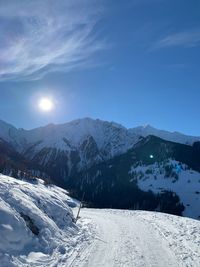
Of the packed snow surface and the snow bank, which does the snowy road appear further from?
the snow bank

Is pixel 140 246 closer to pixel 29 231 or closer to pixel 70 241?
pixel 70 241

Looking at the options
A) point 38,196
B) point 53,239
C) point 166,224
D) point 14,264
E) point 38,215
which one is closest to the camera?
point 14,264

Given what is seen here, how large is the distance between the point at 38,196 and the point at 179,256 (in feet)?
45.5

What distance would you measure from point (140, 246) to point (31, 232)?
7.94 m

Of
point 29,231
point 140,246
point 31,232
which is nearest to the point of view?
point 29,231

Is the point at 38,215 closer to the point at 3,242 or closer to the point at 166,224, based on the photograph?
the point at 3,242

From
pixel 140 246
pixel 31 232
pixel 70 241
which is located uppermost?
pixel 31 232

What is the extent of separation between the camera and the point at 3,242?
21.2 m

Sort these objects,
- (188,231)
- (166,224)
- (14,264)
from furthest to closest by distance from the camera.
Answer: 1. (166,224)
2. (188,231)
3. (14,264)

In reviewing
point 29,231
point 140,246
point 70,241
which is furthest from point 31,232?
point 140,246

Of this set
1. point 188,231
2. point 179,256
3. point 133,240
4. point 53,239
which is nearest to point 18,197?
point 53,239

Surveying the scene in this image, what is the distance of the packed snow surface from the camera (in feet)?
72.3

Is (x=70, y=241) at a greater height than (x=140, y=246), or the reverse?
(x=140, y=246)

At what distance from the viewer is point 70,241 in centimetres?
2784
